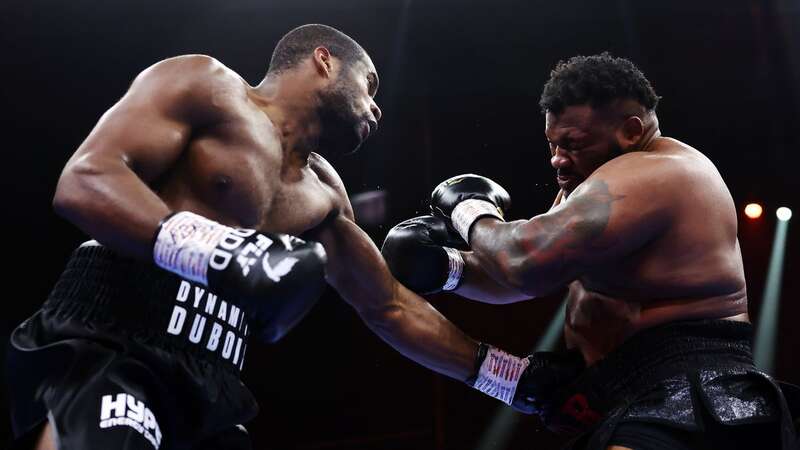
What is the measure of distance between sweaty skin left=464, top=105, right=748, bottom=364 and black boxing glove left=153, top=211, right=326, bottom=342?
2.47 feet

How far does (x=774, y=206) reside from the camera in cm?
549

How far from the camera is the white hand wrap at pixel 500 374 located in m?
2.13

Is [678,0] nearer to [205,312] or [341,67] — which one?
[341,67]

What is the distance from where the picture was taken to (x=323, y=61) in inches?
84.3

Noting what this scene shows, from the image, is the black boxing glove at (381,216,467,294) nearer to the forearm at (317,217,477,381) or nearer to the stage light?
the forearm at (317,217,477,381)

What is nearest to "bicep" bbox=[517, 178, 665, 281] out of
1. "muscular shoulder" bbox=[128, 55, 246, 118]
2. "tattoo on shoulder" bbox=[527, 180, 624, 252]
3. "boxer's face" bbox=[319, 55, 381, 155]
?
"tattoo on shoulder" bbox=[527, 180, 624, 252]

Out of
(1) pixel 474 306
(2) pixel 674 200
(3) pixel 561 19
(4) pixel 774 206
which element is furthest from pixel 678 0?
(2) pixel 674 200

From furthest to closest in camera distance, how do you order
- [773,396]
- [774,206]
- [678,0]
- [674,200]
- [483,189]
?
[774,206] < [678,0] < [483,189] < [674,200] < [773,396]

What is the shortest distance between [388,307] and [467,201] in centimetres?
40

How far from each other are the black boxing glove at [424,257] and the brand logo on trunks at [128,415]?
1.04m

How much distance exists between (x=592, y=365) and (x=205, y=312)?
97 cm

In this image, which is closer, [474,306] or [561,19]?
[561,19]

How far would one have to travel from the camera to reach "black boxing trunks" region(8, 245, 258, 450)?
1379 mm

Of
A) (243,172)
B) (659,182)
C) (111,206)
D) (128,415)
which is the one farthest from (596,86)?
(128,415)
